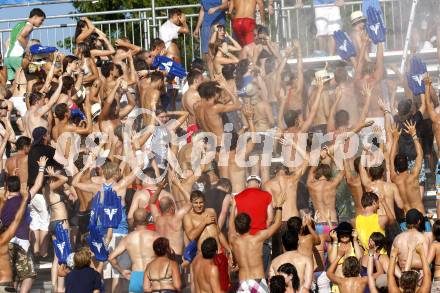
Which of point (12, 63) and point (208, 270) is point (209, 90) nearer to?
point (208, 270)

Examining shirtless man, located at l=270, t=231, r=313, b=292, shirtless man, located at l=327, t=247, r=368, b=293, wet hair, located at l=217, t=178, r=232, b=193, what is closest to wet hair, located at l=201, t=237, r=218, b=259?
shirtless man, located at l=270, t=231, r=313, b=292

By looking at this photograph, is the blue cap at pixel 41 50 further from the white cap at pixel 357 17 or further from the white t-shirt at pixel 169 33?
the white cap at pixel 357 17

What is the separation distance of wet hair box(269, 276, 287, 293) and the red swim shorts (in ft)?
26.6

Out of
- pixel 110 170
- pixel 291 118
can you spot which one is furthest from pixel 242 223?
pixel 291 118

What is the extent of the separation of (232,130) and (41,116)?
286 cm

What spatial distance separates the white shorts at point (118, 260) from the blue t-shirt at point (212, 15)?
583cm

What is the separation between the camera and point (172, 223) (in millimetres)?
18766

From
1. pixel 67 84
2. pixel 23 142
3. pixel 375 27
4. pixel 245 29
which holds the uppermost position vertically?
pixel 245 29

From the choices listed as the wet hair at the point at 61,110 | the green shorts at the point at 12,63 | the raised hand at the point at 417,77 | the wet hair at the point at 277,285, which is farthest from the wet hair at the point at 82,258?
the green shorts at the point at 12,63

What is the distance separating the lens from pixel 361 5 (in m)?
24.8

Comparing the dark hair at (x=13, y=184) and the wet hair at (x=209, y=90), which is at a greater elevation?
the wet hair at (x=209, y=90)

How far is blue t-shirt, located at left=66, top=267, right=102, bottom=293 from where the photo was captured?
17.2m

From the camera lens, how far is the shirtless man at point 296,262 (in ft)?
56.0

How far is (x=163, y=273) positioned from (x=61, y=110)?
439cm
